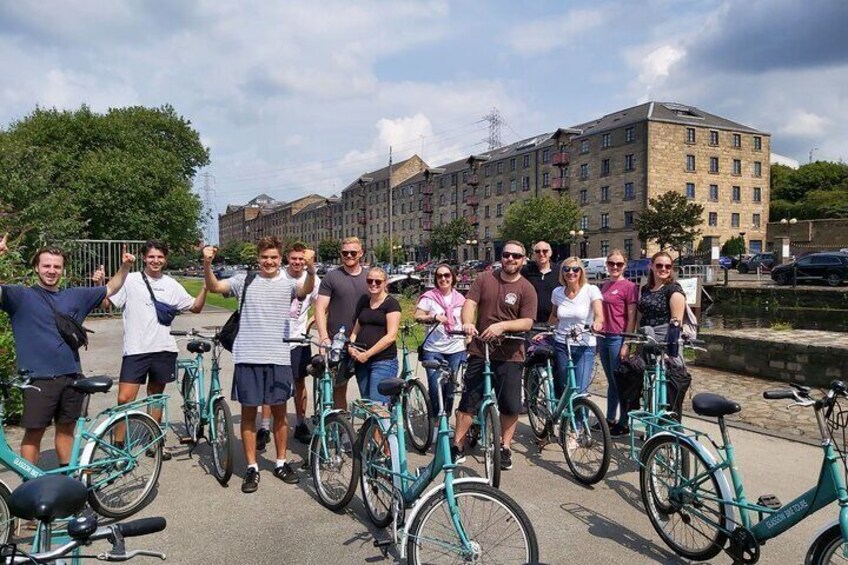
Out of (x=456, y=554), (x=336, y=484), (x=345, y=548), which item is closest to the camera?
(x=456, y=554)

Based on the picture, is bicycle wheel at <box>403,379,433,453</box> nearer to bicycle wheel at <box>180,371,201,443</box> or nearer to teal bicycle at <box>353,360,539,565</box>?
bicycle wheel at <box>180,371,201,443</box>

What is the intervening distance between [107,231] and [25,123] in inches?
443

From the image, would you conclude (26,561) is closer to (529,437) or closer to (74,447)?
(74,447)

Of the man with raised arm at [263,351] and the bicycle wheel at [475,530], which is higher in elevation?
the man with raised arm at [263,351]

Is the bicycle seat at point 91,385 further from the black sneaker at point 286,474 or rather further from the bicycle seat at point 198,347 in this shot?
the black sneaker at point 286,474

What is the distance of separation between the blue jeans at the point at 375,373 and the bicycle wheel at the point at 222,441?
116cm

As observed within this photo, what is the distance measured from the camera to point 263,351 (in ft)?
15.3

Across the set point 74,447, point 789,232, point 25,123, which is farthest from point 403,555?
point 789,232

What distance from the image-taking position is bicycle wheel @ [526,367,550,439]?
5.78 metres

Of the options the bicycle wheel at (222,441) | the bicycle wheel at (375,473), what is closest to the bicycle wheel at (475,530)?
the bicycle wheel at (375,473)

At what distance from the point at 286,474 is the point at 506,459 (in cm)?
191

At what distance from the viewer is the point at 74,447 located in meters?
3.73

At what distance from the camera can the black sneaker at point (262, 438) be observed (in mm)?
5754

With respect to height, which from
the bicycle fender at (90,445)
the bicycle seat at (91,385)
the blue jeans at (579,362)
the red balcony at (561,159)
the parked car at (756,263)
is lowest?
the bicycle fender at (90,445)
